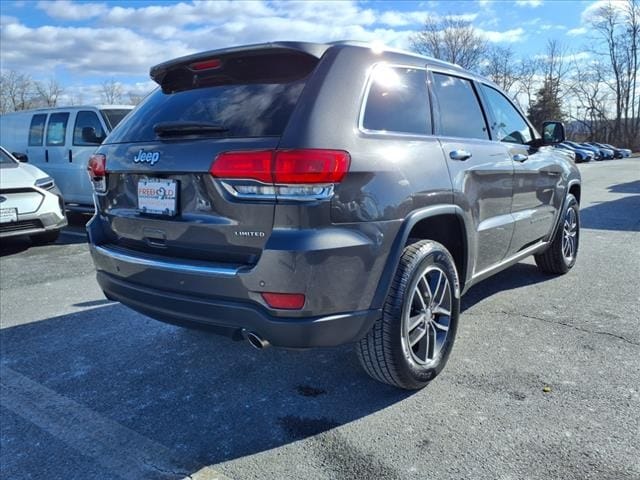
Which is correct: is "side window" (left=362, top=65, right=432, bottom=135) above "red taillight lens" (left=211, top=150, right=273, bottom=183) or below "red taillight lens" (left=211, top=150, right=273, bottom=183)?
above

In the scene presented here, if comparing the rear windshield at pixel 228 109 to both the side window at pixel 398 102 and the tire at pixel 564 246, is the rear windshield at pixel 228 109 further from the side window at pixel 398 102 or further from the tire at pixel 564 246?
the tire at pixel 564 246

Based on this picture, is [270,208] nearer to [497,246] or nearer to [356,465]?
[356,465]

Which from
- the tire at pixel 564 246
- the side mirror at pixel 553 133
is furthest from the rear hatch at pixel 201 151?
the tire at pixel 564 246

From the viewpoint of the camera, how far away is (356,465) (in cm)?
235

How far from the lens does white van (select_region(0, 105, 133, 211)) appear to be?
28.4ft

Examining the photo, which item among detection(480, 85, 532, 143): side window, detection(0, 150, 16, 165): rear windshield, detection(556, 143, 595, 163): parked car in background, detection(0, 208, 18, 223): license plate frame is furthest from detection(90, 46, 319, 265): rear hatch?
detection(556, 143, 595, 163): parked car in background

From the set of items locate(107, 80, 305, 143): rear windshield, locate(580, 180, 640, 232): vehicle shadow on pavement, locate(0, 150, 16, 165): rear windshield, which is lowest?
locate(580, 180, 640, 232): vehicle shadow on pavement

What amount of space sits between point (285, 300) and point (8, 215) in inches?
225

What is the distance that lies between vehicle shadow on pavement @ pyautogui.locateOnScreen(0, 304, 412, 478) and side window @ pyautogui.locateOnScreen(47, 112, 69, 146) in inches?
233

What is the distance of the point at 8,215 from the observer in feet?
21.7

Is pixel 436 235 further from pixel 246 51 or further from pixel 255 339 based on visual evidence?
pixel 246 51

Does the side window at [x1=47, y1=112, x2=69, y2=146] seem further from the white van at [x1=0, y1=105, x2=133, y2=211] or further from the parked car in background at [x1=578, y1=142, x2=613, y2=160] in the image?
the parked car in background at [x1=578, y1=142, x2=613, y2=160]

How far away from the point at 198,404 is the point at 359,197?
147 centimetres

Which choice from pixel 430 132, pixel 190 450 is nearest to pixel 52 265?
pixel 190 450
